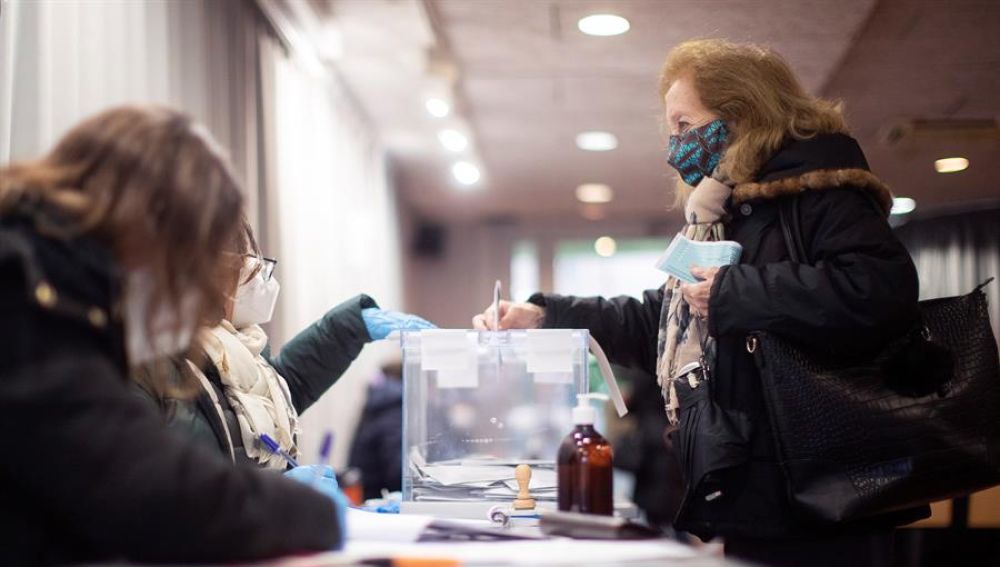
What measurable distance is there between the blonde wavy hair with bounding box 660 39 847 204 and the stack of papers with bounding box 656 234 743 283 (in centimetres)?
13

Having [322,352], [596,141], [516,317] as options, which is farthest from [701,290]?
[596,141]

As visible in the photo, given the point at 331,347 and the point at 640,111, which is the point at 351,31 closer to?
the point at 640,111

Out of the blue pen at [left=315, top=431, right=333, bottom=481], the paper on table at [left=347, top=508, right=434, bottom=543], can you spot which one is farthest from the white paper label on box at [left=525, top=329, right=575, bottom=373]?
the blue pen at [left=315, top=431, right=333, bottom=481]

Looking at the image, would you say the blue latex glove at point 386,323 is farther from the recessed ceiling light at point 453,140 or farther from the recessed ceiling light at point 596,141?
the recessed ceiling light at point 453,140

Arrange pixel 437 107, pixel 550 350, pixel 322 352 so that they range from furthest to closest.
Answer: pixel 437 107 < pixel 322 352 < pixel 550 350

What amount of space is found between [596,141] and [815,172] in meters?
3.13

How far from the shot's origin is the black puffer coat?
5.30ft

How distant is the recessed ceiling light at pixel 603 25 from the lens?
9.31 ft

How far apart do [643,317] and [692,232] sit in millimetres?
385

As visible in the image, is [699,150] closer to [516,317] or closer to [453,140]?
[516,317]

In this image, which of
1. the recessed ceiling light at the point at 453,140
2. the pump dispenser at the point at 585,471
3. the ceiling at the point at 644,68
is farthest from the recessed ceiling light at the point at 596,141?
the pump dispenser at the point at 585,471

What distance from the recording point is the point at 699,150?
1.89 meters

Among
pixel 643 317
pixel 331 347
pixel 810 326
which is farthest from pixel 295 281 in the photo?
pixel 810 326

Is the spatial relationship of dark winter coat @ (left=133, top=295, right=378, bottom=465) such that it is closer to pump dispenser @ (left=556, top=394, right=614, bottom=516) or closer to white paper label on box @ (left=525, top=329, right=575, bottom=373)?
white paper label on box @ (left=525, top=329, right=575, bottom=373)
